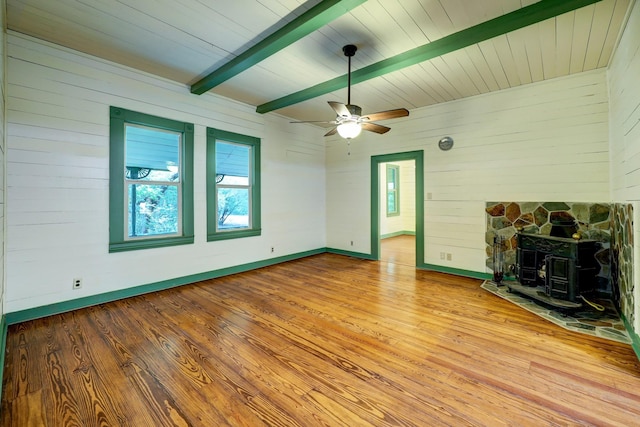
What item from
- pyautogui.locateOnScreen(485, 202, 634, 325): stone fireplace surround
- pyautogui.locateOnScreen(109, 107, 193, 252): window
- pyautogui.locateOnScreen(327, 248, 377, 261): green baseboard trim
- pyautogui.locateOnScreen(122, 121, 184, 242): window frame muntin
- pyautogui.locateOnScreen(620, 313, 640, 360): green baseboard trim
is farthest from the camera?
pyautogui.locateOnScreen(327, 248, 377, 261): green baseboard trim

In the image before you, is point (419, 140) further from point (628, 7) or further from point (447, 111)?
point (628, 7)

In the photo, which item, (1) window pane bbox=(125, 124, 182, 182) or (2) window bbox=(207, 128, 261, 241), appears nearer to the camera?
(1) window pane bbox=(125, 124, 182, 182)

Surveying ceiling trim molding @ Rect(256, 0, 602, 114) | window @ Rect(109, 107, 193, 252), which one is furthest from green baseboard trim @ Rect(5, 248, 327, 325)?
ceiling trim molding @ Rect(256, 0, 602, 114)

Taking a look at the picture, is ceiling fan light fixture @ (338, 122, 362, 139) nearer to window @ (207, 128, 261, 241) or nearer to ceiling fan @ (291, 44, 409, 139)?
ceiling fan @ (291, 44, 409, 139)

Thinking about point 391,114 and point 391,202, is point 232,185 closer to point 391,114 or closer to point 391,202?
point 391,114

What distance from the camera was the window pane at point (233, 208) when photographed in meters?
4.71

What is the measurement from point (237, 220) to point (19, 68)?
10.3ft

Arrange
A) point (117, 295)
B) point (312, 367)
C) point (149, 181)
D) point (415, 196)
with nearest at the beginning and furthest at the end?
point (312, 367) < point (117, 295) < point (149, 181) < point (415, 196)

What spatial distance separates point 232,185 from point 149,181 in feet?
4.35

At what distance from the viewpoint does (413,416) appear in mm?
1638

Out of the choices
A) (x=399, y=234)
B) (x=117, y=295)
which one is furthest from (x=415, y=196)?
(x=117, y=295)

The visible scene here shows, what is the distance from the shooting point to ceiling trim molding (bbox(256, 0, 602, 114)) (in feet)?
7.49

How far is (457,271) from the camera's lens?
15.1 feet

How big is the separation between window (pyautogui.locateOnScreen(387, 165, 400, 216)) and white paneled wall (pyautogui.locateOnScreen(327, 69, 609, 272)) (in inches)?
136
